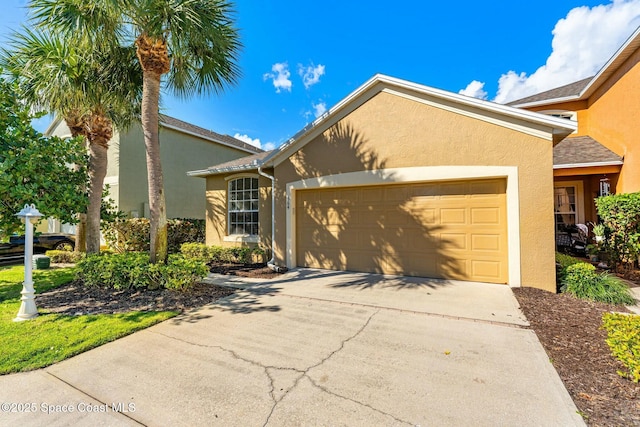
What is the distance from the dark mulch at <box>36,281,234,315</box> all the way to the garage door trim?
321 centimetres

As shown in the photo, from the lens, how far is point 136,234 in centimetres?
1243

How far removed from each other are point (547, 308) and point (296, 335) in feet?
14.8

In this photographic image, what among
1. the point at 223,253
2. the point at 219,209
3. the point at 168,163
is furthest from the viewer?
the point at 168,163

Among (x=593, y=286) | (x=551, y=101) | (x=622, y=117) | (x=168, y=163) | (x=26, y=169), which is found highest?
(x=551, y=101)

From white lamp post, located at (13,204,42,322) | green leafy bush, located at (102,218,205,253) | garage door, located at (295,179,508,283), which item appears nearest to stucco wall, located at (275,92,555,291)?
garage door, located at (295,179,508,283)

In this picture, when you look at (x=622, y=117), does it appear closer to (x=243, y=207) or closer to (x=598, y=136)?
(x=598, y=136)

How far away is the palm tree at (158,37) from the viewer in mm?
5547

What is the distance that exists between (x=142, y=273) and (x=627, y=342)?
25.5 feet

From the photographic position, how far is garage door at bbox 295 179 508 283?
6430 mm

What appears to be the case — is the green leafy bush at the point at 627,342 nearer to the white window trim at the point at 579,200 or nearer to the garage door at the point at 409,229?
the garage door at the point at 409,229

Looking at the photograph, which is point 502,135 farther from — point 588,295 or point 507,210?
point 588,295

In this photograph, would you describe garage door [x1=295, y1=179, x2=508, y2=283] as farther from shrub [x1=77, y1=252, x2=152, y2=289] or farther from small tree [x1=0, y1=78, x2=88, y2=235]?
small tree [x1=0, y1=78, x2=88, y2=235]

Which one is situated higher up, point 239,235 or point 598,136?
point 598,136

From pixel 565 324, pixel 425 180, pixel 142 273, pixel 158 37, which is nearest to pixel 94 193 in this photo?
pixel 142 273
